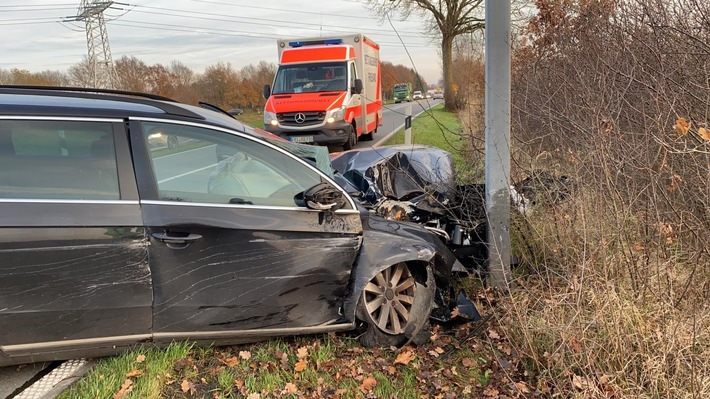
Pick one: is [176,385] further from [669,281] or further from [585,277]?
[669,281]

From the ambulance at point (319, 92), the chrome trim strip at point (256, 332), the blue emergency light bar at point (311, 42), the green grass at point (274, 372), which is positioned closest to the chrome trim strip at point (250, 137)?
the chrome trim strip at point (256, 332)

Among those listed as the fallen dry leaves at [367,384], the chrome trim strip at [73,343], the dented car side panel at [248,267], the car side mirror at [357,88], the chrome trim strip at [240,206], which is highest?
the car side mirror at [357,88]

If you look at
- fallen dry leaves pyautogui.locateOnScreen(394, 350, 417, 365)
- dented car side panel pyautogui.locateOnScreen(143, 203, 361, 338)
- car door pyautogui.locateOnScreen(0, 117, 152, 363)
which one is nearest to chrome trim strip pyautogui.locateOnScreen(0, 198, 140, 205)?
car door pyautogui.locateOnScreen(0, 117, 152, 363)

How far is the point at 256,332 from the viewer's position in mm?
3188

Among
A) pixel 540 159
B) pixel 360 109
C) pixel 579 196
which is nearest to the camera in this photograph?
pixel 579 196

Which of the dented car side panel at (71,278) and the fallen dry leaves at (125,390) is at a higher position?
the dented car side panel at (71,278)

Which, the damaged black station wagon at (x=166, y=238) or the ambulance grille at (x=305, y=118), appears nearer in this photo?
the damaged black station wagon at (x=166, y=238)

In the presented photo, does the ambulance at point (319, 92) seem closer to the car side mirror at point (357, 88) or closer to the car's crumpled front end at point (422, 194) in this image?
the car side mirror at point (357, 88)

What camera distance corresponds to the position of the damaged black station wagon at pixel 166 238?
277 cm

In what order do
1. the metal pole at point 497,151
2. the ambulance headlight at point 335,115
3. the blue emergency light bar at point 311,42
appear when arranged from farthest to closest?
1. the blue emergency light bar at point 311,42
2. the ambulance headlight at point 335,115
3. the metal pole at point 497,151

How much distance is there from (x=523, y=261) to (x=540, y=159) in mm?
1137

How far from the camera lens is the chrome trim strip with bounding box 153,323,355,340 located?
9.96ft

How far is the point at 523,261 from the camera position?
4.34 m

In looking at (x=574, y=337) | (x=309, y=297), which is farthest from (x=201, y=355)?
(x=574, y=337)
